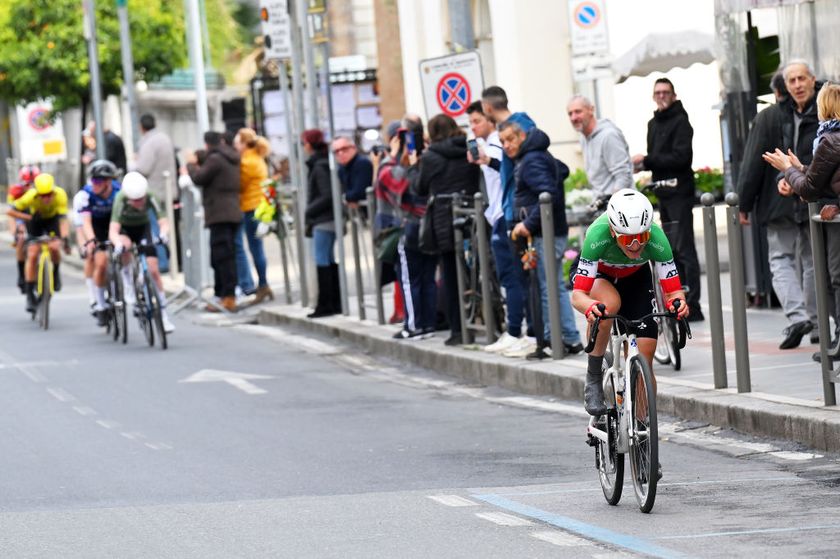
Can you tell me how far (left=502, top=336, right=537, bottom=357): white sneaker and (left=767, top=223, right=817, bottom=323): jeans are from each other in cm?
214

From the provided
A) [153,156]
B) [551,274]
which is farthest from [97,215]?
[551,274]

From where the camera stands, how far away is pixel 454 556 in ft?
26.9

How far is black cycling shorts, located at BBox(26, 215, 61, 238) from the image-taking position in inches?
916

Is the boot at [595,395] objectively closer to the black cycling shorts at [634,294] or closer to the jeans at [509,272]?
the black cycling shorts at [634,294]

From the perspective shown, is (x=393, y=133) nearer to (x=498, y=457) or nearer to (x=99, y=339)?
(x=99, y=339)

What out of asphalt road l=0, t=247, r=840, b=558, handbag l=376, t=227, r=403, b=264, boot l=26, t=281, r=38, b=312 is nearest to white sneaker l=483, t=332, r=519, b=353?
asphalt road l=0, t=247, r=840, b=558

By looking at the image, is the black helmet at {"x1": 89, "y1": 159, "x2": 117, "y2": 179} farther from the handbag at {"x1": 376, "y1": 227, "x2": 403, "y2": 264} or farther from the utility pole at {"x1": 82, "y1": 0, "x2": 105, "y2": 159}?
the utility pole at {"x1": 82, "y1": 0, "x2": 105, "y2": 159}

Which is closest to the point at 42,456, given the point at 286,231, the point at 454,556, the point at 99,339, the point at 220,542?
the point at 220,542

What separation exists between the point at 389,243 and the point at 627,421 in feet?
30.0

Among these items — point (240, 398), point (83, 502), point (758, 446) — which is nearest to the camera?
point (83, 502)

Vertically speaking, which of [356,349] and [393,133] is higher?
[393,133]

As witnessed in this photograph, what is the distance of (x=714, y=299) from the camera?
12430mm

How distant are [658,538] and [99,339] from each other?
1331cm

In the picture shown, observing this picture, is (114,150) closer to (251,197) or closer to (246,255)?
(251,197)
